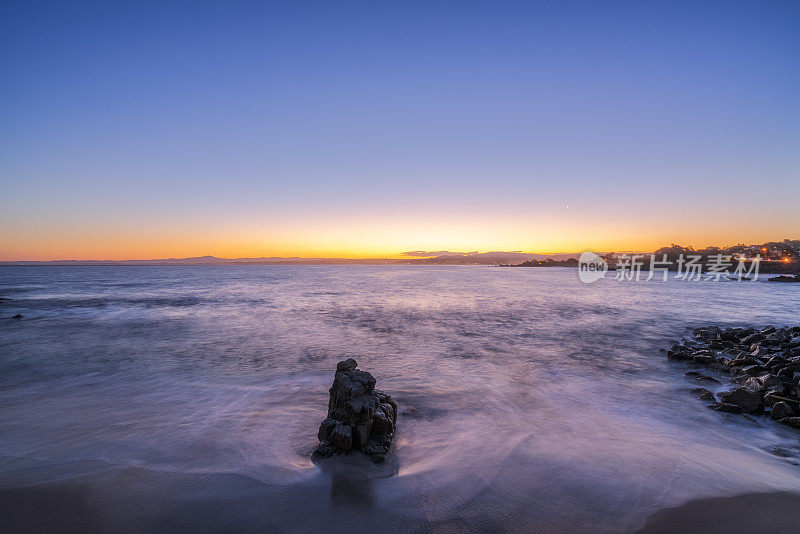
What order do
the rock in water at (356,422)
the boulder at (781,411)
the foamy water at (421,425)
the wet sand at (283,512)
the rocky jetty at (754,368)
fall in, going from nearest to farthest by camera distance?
1. the wet sand at (283,512)
2. the foamy water at (421,425)
3. the rock in water at (356,422)
4. the boulder at (781,411)
5. the rocky jetty at (754,368)

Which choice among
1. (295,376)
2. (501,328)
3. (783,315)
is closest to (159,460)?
(295,376)

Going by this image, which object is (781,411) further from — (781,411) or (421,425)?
(421,425)

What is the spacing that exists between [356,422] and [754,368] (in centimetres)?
1068

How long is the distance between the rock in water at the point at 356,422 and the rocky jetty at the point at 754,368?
713cm

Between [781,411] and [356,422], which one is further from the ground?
[356,422]

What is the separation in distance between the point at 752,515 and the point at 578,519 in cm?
202

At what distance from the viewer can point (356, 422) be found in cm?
505

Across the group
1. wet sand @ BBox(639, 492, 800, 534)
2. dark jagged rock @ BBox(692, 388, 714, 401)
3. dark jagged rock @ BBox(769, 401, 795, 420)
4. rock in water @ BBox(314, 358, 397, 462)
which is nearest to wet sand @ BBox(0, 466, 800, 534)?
wet sand @ BBox(639, 492, 800, 534)

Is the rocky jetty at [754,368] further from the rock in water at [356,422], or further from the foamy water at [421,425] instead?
the rock in water at [356,422]

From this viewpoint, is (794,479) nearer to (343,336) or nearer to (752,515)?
(752,515)

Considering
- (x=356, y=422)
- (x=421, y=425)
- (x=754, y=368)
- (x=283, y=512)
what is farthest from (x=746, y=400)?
(x=283, y=512)

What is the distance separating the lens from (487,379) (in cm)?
920

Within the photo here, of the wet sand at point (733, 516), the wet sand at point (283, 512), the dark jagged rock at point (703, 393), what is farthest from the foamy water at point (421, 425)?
the dark jagged rock at point (703, 393)

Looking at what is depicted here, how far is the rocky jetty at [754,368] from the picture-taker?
22.0 ft
